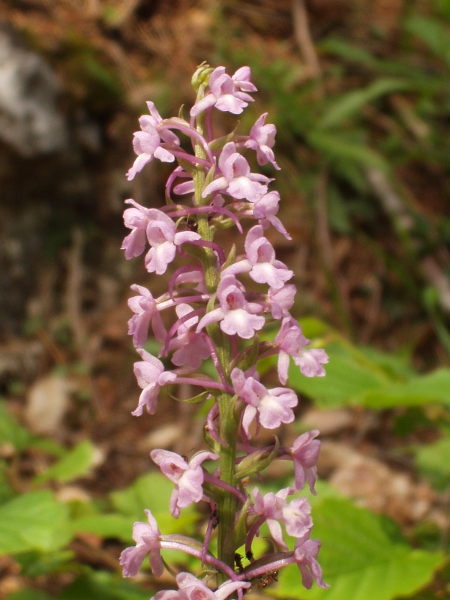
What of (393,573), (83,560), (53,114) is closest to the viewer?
(393,573)

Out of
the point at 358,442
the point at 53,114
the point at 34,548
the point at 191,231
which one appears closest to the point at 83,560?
the point at 34,548

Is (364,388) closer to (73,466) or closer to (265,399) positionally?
(265,399)

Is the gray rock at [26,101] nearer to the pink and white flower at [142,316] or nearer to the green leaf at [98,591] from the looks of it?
the green leaf at [98,591]

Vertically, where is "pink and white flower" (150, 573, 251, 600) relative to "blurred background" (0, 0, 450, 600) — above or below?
below

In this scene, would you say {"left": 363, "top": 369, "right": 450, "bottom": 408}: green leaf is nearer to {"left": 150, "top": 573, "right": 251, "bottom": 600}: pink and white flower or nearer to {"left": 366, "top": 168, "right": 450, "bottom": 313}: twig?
{"left": 150, "top": 573, "right": 251, "bottom": 600}: pink and white flower

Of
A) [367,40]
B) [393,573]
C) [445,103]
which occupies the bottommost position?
[393,573]

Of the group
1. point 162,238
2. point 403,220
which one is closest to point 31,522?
point 162,238

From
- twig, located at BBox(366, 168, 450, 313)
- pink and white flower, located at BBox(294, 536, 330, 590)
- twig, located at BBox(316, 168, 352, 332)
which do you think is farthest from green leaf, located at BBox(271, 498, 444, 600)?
twig, located at BBox(366, 168, 450, 313)

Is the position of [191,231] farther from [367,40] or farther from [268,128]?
[367,40]
